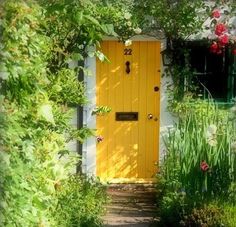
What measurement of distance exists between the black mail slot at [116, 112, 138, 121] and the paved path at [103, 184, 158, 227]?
1.05m

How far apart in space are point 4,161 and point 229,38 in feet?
22.0

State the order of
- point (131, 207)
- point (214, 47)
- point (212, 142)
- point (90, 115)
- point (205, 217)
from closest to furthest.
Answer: point (205, 217)
point (212, 142)
point (131, 207)
point (214, 47)
point (90, 115)

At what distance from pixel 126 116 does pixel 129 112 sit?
8 centimetres

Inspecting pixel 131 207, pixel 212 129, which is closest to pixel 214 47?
pixel 131 207

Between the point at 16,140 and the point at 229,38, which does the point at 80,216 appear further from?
the point at 229,38

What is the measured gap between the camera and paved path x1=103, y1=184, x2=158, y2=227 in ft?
24.6

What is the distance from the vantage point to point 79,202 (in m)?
6.41

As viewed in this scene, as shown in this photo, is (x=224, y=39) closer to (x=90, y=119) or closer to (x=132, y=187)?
(x=90, y=119)

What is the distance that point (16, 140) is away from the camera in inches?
121

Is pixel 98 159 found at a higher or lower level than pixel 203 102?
lower

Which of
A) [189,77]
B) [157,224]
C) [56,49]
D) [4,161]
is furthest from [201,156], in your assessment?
[4,161]

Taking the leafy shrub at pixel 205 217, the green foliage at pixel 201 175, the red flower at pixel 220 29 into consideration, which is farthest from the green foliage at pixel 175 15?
the leafy shrub at pixel 205 217

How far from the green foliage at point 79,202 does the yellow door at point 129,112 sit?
2167 mm

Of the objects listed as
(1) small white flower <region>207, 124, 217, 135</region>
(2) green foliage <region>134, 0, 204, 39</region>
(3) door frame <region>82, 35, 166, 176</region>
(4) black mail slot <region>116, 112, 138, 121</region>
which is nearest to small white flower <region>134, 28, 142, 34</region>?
(2) green foliage <region>134, 0, 204, 39</region>
